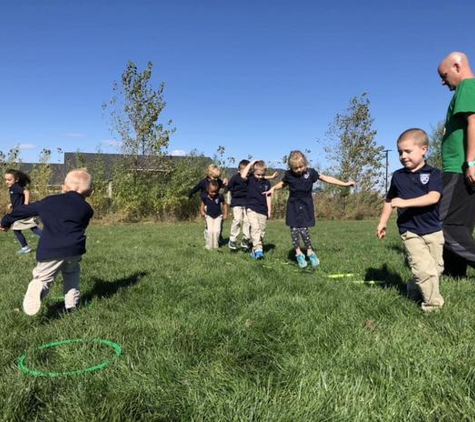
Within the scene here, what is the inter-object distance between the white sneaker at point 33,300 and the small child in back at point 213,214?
6071 mm

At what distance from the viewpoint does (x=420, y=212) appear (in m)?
4.43

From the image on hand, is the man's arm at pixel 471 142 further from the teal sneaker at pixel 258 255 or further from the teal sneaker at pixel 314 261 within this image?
the teal sneaker at pixel 258 255

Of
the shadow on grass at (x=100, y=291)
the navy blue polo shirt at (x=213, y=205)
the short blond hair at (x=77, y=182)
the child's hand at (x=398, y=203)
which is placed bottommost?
the shadow on grass at (x=100, y=291)

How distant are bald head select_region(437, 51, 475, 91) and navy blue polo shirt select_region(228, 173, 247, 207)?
588 centimetres

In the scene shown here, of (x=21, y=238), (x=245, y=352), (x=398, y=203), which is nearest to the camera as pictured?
(x=245, y=352)

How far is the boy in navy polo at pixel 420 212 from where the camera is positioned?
422cm

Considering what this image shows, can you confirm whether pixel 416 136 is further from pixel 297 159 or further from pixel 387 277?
pixel 297 159

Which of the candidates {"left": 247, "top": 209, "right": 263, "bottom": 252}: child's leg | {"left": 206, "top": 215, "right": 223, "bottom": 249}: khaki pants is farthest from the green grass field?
{"left": 206, "top": 215, "right": 223, "bottom": 249}: khaki pants

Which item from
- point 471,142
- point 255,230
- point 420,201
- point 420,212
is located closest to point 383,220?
point 420,212

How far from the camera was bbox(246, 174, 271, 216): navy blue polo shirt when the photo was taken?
9.41 metres

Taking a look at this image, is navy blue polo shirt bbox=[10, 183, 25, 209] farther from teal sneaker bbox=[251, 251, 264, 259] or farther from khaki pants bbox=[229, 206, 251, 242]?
teal sneaker bbox=[251, 251, 264, 259]

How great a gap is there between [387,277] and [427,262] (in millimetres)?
2175

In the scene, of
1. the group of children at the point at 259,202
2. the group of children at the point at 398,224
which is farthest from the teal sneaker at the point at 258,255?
the group of children at the point at 398,224

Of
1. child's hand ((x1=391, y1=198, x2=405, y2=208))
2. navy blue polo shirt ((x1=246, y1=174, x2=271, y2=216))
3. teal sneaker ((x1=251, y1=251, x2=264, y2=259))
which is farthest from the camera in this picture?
navy blue polo shirt ((x1=246, y1=174, x2=271, y2=216))
